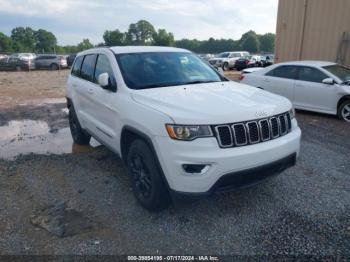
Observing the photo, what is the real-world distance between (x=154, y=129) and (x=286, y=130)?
59.6 inches

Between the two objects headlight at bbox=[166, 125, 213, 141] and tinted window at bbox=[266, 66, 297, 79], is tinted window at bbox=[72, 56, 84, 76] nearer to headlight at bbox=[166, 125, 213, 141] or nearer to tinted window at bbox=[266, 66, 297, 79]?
headlight at bbox=[166, 125, 213, 141]

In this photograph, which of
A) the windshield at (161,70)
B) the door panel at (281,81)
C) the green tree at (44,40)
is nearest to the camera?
the windshield at (161,70)

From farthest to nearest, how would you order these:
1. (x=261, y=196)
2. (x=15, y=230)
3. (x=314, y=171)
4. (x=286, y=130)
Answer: (x=314, y=171), (x=261, y=196), (x=286, y=130), (x=15, y=230)

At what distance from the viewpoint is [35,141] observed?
648 cm

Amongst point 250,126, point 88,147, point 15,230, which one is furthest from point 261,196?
point 88,147

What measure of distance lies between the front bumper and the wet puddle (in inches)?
126

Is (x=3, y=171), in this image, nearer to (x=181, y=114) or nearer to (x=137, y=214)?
(x=137, y=214)

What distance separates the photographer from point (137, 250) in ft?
9.52

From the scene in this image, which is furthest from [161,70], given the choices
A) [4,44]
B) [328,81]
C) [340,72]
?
[4,44]

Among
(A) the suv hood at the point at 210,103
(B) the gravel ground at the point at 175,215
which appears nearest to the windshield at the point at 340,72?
(B) the gravel ground at the point at 175,215

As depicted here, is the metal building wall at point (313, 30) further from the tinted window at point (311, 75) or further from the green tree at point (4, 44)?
the green tree at point (4, 44)

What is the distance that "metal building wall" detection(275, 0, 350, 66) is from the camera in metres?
10.5

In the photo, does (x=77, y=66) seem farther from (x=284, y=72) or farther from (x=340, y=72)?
(x=340, y=72)

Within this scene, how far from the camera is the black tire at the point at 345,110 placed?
7.35 m
